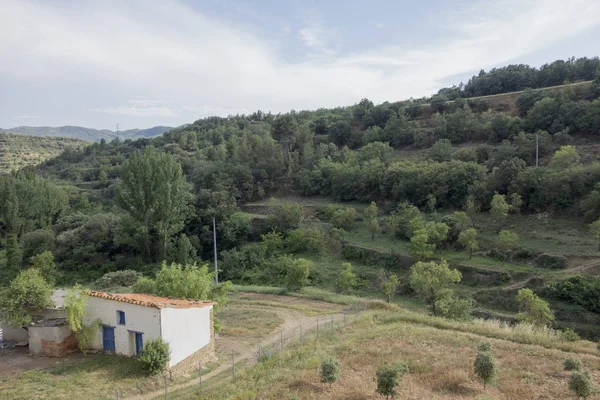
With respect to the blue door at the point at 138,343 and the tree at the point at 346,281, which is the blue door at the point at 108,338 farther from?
the tree at the point at 346,281

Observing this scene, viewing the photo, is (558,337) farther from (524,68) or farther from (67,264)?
(524,68)

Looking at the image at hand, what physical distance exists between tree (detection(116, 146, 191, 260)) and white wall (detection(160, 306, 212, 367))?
719 inches

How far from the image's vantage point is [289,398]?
9.39m

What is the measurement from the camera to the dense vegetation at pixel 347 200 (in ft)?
92.0

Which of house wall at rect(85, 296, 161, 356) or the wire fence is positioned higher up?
house wall at rect(85, 296, 161, 356)

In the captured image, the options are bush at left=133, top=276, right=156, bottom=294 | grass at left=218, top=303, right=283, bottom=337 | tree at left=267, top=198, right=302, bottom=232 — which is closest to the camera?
bush at left=133, top=276, right=156, bottom=294

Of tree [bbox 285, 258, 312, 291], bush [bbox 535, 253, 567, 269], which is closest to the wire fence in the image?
tree [bbox 285, 258, 312, 291]

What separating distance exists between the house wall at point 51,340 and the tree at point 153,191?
17850 millimetres

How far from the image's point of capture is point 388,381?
29.0 ft

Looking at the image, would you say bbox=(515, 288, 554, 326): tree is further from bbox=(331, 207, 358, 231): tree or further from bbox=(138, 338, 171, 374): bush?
bbox=(331, 207, 358, 231): tree

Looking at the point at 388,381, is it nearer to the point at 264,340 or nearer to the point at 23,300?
the point at 264,340

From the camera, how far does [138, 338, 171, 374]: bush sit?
12141mm

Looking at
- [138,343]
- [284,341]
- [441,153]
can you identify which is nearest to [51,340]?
[138,343]

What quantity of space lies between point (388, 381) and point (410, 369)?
2461 mm
